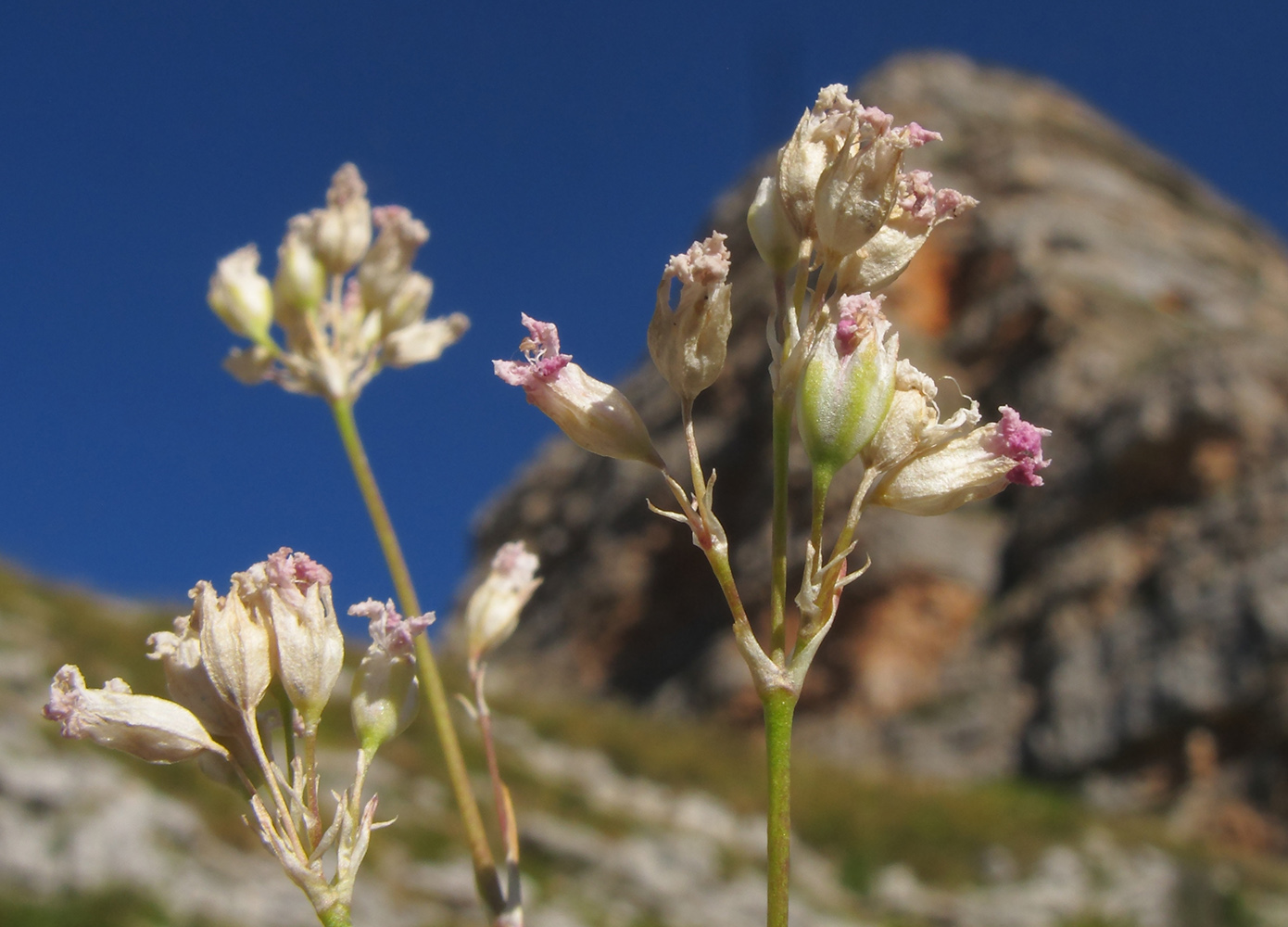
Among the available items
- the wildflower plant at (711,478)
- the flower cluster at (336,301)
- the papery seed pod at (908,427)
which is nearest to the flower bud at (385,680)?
the wildflower plant at (711,478)

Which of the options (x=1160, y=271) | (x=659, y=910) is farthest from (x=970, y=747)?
(x=1160, y=271)

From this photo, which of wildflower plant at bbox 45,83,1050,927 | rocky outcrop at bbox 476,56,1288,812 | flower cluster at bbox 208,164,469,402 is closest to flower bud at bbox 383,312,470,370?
flower cluster at bbox 208,164,469,402

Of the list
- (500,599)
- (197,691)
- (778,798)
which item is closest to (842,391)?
(778,798)

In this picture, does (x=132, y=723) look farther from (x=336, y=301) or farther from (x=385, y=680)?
(x=336, y=301)

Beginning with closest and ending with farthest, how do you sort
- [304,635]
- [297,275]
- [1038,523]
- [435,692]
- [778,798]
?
[778,798] < [304,635] < [435,692] < [297,275] < [1038,523]

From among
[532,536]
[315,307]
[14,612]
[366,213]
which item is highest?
[532,536]

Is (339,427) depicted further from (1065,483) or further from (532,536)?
(532,536)
